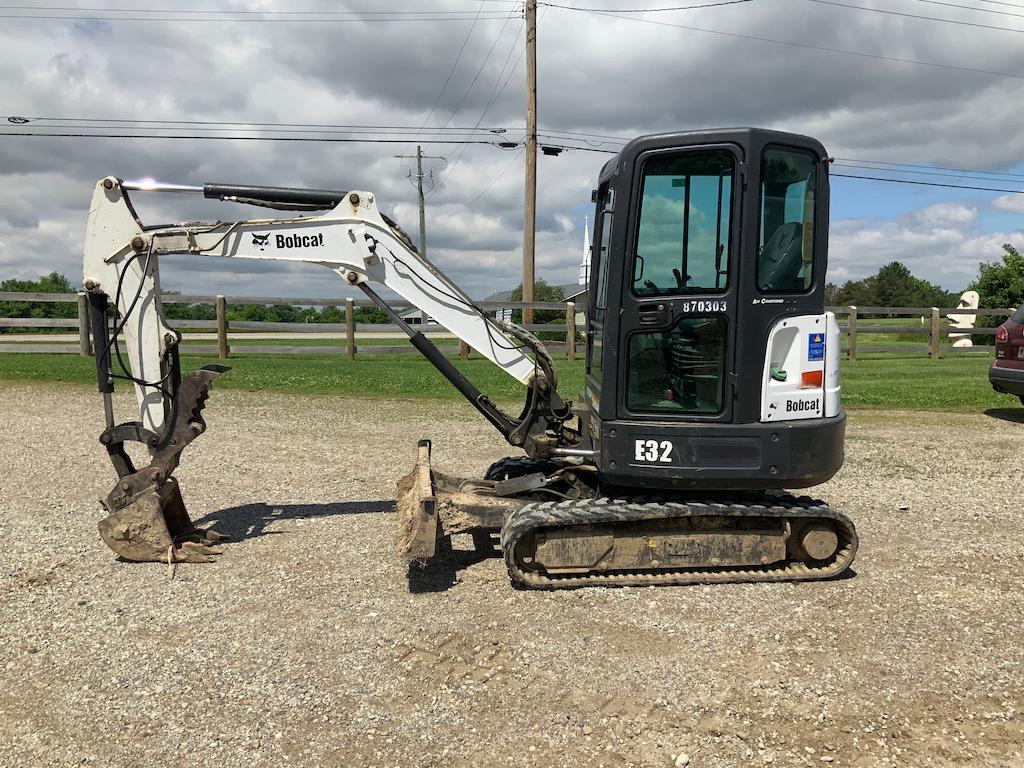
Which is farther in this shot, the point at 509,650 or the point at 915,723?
the point at 509,650

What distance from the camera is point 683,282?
16.4 feet

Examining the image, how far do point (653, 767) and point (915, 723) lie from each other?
132 centimetres

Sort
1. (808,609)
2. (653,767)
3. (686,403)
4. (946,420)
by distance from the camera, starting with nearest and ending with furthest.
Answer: (653,767)
(808,609)
(686,403)
(946,420)

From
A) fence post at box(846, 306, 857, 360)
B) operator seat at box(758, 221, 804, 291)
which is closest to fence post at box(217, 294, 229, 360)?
operator seat at box(758, 221, 804, 291)

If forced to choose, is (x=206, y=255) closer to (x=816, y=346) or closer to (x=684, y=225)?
(x=684, y=225)

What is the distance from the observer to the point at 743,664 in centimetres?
405

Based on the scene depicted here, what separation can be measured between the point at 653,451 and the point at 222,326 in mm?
14814

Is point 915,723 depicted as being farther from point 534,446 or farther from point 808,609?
point 534,446

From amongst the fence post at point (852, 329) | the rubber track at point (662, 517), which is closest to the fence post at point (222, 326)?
the rubber track at point (662, 517)

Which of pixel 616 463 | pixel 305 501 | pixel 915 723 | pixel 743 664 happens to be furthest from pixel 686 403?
pixel 305 501

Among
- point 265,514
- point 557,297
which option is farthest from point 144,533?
point 557,297

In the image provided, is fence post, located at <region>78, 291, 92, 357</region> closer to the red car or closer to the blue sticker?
the blue sticker

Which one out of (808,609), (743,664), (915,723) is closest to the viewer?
(915,723)

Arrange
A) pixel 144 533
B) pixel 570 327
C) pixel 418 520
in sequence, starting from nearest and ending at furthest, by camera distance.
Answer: pixel 418 520 → pixel 144 533 → pixel 570 327
